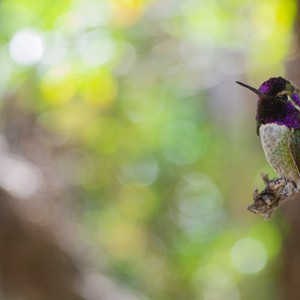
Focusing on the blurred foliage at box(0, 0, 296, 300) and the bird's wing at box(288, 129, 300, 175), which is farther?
the blurred foliage at box(0, 0, 296, 300)

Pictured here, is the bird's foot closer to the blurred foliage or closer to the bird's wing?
the bird's wing

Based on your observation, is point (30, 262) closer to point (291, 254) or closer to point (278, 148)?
point (291, 254)

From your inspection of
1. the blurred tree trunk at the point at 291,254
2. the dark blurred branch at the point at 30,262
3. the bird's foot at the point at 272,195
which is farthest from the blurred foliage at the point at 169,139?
the bird's foot at the point at 272,195

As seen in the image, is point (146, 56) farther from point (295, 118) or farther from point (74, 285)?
point (295, 118)

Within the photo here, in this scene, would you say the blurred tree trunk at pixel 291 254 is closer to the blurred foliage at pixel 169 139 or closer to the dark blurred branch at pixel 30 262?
the blurred foliage at pixel 169 139

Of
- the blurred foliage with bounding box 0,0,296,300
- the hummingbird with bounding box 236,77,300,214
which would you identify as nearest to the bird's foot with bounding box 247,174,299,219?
the hummingbird with bounding box 236,77,300,214
